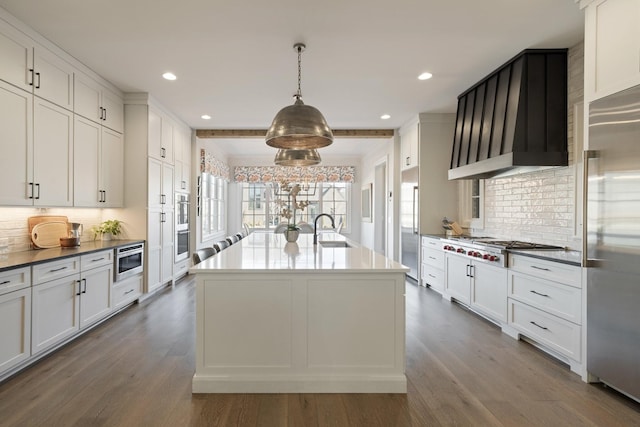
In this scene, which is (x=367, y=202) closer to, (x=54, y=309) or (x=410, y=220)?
(x=410, y=220)

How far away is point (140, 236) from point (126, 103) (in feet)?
5.71

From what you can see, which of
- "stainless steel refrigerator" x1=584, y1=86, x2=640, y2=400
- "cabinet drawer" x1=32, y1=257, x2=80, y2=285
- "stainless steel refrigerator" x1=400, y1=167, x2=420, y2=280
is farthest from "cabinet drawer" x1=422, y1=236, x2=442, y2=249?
"cabinet drawer" x1=32, y1=257, x2=80, y2=285

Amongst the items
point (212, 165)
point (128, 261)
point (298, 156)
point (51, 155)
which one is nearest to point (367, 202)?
point (212, 165)

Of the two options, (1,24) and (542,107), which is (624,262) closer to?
(542,107)

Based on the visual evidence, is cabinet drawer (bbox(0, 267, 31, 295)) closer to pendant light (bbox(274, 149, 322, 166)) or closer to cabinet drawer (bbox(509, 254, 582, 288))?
pendant light (bbox(274, 149, 322, 166))

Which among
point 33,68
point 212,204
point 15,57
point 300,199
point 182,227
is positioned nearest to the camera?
point 15,57

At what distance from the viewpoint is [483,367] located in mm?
2561

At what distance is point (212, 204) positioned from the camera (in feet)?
24.8

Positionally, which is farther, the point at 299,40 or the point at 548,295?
the point at 299,40

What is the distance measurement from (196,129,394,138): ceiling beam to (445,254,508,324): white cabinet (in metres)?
2.80

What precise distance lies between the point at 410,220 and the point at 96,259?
14.3 ft

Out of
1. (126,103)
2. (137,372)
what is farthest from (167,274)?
(137,372)

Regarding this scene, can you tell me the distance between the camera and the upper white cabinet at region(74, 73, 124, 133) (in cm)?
348

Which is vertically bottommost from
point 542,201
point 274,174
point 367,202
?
point 542,201
